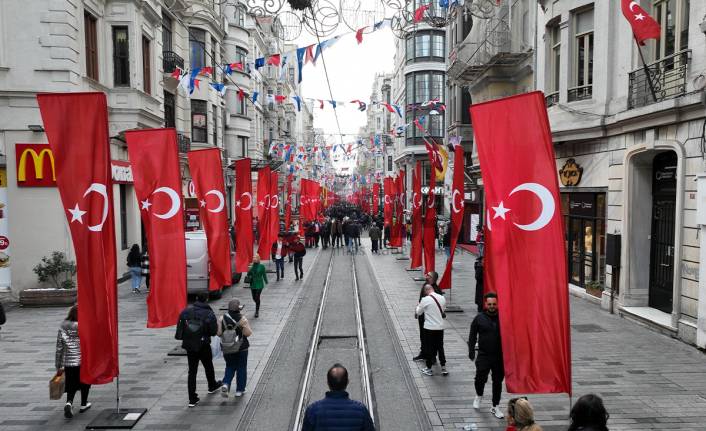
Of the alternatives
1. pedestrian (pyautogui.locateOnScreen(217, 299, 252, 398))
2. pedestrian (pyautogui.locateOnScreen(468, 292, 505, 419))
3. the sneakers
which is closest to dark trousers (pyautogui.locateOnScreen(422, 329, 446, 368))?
the sneakers

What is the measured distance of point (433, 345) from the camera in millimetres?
9250

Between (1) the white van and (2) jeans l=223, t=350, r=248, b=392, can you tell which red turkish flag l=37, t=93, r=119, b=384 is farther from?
(1) the white van

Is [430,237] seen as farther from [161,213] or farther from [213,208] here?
[161,213]

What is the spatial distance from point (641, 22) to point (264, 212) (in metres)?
12.7

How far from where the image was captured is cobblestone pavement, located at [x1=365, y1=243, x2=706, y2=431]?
24.3 ft

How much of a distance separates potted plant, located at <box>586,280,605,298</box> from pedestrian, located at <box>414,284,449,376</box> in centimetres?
786

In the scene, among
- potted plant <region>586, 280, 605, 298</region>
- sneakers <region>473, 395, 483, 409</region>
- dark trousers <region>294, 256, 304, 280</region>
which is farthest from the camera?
dark trousers <region>294, 256, 304, 280</region>

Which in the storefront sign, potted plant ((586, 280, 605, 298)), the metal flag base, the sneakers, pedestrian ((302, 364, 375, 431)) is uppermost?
the storefront sign

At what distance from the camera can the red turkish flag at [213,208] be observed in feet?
42.0

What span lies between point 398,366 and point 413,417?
2286 millimetres

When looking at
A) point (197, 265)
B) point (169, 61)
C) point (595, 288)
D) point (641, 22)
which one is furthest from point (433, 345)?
point (169, 61)

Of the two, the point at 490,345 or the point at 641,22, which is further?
the point at 641,22

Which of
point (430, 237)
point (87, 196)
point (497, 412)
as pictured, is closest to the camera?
point (87, 196)

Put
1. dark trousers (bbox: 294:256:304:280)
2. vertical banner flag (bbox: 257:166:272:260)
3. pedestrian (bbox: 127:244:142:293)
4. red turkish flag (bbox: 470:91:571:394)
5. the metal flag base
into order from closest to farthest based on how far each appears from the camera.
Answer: red turkish flag (bbox: 470:91:571:394), the metal flag base, pedestrian (bbox: 127:244:142:293), vertical banner flag (bbox: 257:166:272:260), dark trousers (bbox: 294:256:304:280)
